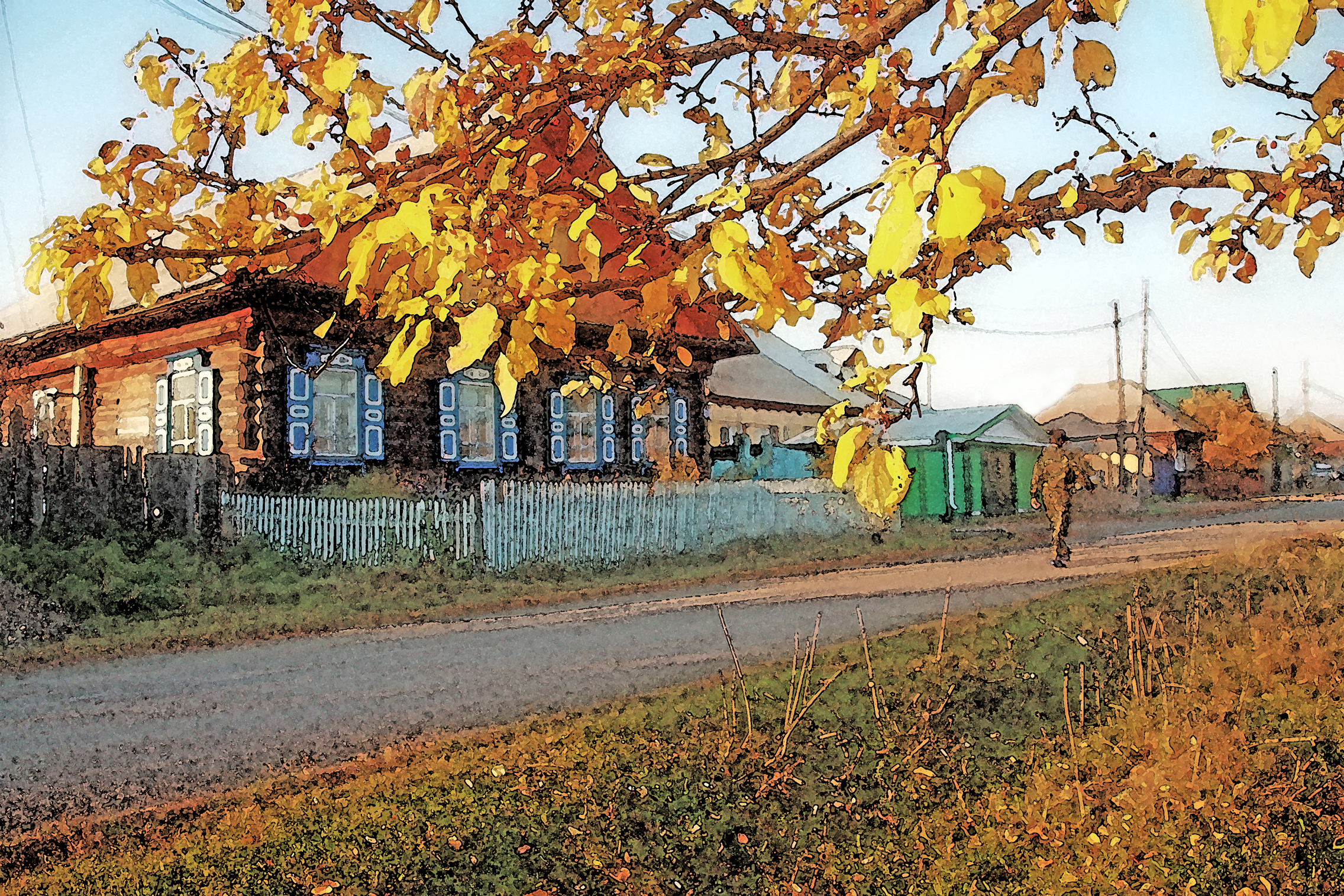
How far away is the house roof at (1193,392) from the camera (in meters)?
58.1

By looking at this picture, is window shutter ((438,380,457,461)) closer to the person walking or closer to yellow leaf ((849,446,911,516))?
the person walking

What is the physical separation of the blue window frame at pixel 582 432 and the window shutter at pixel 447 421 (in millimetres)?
1918

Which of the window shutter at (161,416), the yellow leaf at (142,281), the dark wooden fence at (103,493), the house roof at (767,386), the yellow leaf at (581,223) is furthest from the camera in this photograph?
the house roof at (767,386)

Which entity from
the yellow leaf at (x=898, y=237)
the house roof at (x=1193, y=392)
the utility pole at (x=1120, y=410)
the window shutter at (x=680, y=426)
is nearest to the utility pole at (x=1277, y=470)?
the house roof at (x=1193, y=392)

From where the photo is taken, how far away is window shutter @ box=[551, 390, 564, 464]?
18.8 meters

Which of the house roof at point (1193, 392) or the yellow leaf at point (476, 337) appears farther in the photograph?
the house roof at point (1193, 392)

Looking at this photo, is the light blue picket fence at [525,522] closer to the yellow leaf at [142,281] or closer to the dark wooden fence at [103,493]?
the dark wooden fence at [103,493]

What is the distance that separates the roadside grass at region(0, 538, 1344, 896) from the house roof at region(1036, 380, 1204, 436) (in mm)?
40489

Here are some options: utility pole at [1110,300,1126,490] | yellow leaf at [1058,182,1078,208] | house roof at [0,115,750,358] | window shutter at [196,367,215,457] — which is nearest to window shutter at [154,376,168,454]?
house roof at [0,115,750,358]

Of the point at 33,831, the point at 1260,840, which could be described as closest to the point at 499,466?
the point at 33,831

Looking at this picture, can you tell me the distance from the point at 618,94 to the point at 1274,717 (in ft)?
15.2

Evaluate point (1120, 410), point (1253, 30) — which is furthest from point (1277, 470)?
point (1253, 30)

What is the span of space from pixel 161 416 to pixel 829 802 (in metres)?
15.6

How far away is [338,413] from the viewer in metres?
16.2
